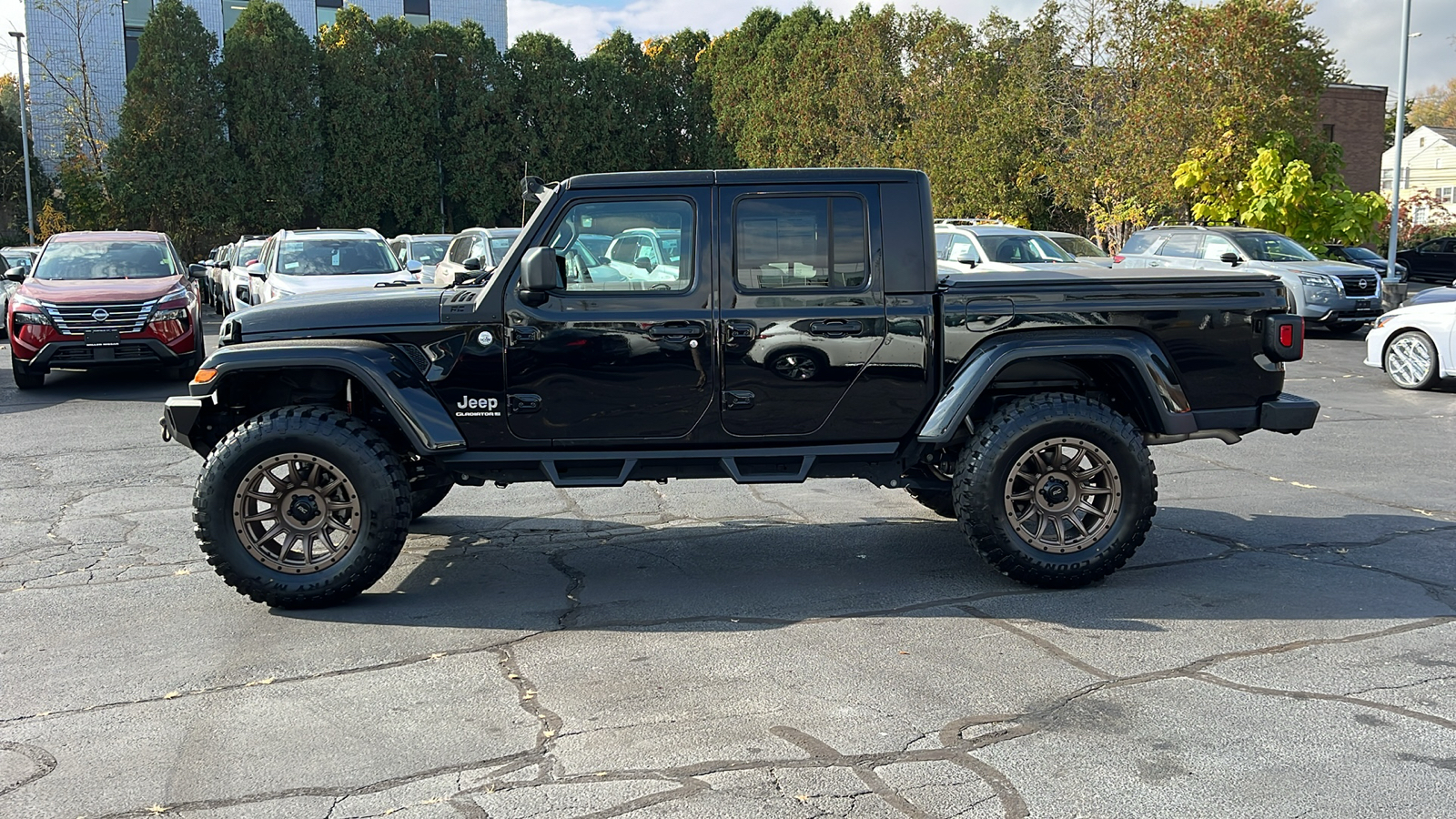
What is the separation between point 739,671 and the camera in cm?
489

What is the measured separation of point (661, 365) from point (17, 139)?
165ft

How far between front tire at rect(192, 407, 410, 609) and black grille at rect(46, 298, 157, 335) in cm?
887

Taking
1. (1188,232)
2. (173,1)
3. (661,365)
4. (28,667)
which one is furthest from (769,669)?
(173,1)

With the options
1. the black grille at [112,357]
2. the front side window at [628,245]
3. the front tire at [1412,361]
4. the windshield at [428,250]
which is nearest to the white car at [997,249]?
the front tire at [1412,361]

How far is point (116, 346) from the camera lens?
529 inches

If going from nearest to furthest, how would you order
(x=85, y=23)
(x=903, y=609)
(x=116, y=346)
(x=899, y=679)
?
(x=899, y=679)
(x=903, y=609)
(x=116, y=346)
(x=85, y=23)

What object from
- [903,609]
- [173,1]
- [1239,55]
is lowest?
[903,609]

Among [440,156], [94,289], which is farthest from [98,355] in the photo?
[440,156]

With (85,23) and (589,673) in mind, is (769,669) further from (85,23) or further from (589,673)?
(85,23)

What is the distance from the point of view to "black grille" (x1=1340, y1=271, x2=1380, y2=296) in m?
20.2

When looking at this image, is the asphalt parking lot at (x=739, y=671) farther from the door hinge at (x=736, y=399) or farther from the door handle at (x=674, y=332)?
the door handle at (x=674, y=332)

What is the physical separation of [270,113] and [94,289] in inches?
1176

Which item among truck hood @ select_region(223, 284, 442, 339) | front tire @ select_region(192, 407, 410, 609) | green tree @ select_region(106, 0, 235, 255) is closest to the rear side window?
truck hood @ select_region(223, 284, 442, 339)

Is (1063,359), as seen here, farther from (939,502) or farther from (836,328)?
(939,502)
